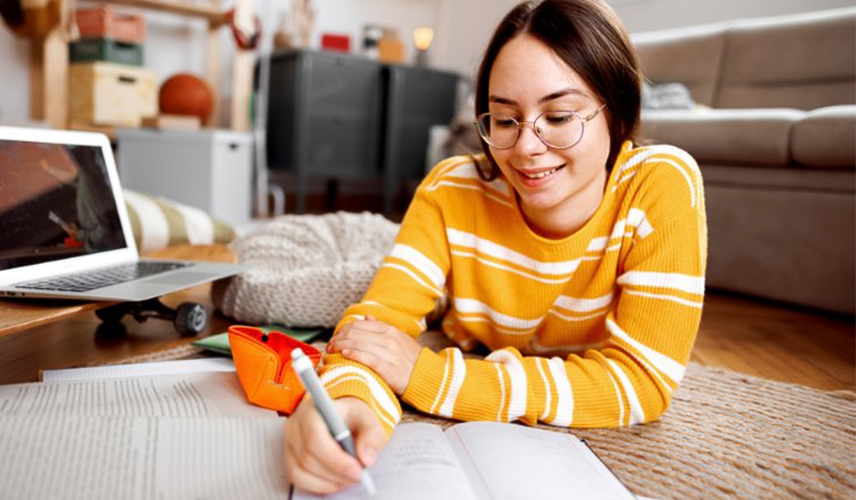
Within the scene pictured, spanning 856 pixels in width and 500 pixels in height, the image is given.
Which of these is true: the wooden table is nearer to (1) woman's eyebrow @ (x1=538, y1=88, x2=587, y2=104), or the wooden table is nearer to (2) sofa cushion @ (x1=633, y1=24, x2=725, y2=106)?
(1) woman's eyebrow @ (x1=538, y1=88, x2=587, y2=104)

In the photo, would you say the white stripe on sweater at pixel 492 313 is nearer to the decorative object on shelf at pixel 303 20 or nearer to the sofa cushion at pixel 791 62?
the sofa cushion at pixel 791 62

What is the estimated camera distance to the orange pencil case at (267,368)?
0.75 m

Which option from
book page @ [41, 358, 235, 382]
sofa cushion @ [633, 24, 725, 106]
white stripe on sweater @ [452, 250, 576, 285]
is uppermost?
sofa cushion @ [633, 24, 725, 106]

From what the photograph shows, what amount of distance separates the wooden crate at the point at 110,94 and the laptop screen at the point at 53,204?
70.7 inches

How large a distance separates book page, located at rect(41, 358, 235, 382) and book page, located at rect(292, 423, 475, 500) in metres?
0.37

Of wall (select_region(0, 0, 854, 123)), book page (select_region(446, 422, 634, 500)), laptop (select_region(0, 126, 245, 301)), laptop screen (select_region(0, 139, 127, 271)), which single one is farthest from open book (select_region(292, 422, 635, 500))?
wall (select_region(0, 0, 854, 123))

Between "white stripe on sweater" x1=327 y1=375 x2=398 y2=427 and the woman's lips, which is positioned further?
the woman's lips

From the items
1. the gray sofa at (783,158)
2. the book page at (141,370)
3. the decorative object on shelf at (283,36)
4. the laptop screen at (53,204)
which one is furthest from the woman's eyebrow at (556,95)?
the decorative object on shelf at (283,36)

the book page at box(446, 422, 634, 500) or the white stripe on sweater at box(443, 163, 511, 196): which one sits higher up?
the white stripe on sweater at box(443, 163, 511, 196)

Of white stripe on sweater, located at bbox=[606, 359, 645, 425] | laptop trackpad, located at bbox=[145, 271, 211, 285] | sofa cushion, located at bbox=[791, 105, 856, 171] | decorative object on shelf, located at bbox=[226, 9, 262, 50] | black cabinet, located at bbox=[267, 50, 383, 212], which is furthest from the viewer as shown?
black cabinet, located at bbox=[267, 50, 383, 212]

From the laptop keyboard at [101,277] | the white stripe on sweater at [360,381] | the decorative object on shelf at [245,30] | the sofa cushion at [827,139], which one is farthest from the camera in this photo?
the decorative object on shelf at [245,30]

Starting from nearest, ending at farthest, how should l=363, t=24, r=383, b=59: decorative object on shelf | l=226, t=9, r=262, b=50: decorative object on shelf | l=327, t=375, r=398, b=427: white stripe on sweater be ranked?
1. l=327, t=375, r=398, b=427: white stripe on sweater
2. l=226, t=9, r=262, b=50: decorative object on shelf
3. l=363, t=24, r=383, b=59: decorative object on shelf

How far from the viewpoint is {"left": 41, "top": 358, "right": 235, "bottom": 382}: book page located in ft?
2.80

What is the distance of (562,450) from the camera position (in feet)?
2.21
